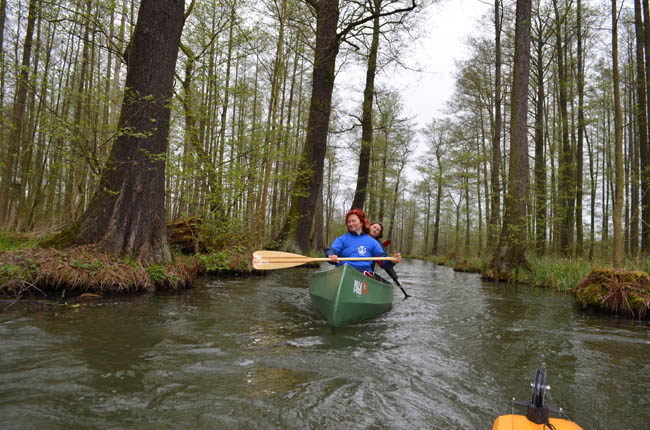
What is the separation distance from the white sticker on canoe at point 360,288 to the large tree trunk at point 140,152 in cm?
373

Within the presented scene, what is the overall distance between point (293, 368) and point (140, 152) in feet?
15.5

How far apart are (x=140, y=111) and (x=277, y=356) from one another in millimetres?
4776

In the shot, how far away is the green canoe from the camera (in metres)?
4.63

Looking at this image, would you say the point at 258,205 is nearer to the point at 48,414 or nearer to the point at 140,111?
the point at 140,111

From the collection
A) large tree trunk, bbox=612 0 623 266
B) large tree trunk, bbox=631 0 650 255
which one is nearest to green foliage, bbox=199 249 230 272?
large tree trunk, bbox=612 0 623 266

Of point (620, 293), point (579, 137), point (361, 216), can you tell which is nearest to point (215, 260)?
point (361, 216)

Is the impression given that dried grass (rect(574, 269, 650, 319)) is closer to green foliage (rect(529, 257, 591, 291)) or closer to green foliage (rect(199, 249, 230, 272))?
green foliage (rect(529, 257, 591, 291))

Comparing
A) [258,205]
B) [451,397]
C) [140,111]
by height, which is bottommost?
[451,397]

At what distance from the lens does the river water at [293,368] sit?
236 cm

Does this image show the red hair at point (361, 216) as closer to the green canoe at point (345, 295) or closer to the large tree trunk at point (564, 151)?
the green canoe at point (345, 295)

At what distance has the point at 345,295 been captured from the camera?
4664mm

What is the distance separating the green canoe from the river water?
0.19 meters

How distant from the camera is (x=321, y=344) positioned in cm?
405

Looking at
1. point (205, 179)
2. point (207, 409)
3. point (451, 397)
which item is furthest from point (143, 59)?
point (451, 397)
